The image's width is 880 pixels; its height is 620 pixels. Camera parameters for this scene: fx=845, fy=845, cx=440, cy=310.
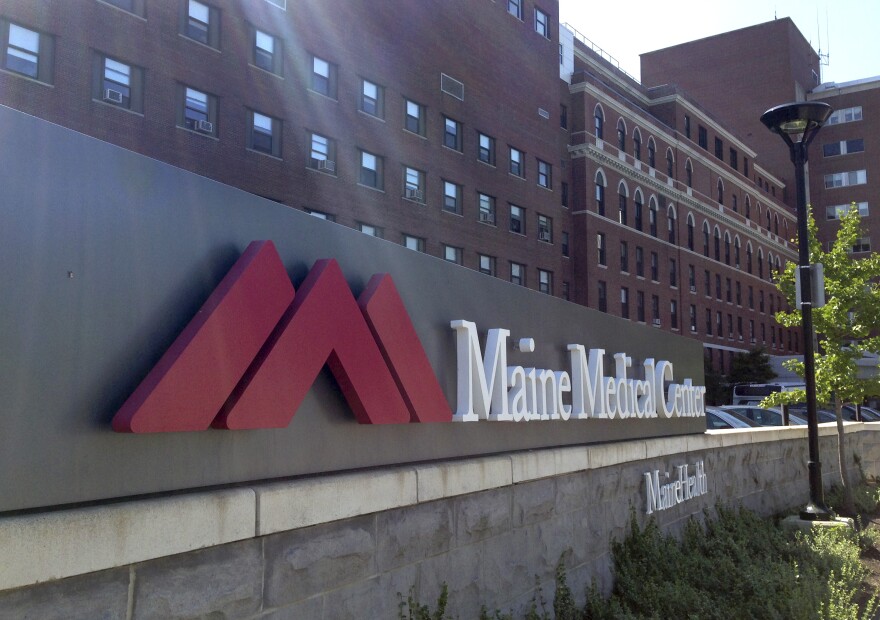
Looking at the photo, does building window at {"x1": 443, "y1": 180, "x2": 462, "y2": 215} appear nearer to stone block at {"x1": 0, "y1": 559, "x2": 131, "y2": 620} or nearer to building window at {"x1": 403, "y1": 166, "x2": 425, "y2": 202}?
building window at {"x1": 403, "y1": 166, "x2": 425, "y2": 202}

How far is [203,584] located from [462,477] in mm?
2435

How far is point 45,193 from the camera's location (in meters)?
3.43

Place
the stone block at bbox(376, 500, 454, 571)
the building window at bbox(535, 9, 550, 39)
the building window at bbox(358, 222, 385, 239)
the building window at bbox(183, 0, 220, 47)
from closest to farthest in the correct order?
the stone block at bbox(376, 500, 454, 571), the building window at bbox(183, 0, 220, 47), the building window at bbox(358, 222, 385, 239), the building window at bbox(535, 9, 550, 39)

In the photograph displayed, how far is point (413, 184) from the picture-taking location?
3741cm

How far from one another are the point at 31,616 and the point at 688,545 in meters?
8.30

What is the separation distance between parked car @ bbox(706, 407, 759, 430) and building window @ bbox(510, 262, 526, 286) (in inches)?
1022

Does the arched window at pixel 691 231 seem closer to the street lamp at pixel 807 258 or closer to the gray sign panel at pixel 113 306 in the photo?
the street lamp at pixel 807 258

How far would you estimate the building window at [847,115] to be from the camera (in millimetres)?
82562

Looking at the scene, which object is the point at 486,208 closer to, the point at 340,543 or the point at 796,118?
the point at 796,118

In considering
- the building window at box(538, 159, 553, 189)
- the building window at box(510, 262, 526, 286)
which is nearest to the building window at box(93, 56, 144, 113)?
the building window at box(510, 262, 526, 286)

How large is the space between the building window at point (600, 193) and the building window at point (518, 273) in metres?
9.50

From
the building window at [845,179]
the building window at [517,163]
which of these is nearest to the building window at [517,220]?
the building window at [517,163]

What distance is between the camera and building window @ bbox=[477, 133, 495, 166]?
4241cm

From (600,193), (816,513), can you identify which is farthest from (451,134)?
(816,513)
